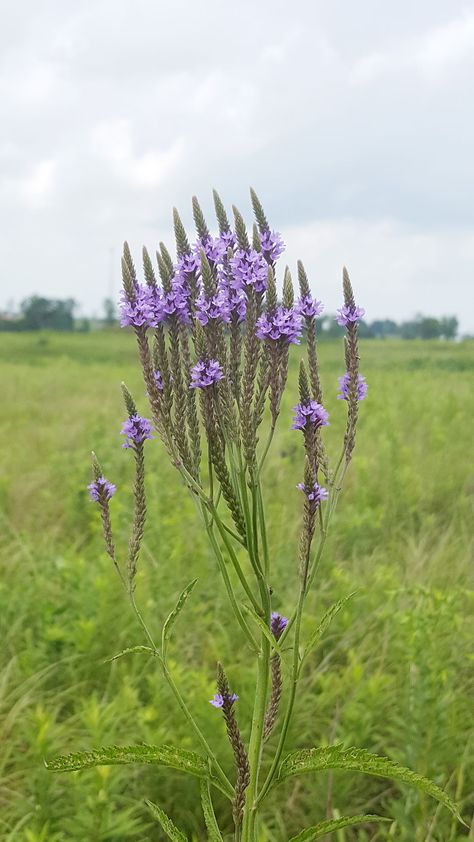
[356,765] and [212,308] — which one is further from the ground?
[212,308]

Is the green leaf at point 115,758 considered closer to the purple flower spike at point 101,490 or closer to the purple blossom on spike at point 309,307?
the purple flower spike at point 101,490

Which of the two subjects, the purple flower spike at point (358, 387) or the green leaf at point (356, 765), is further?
the purple flower spike at point (358, 387)

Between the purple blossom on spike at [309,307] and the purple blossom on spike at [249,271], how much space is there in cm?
14

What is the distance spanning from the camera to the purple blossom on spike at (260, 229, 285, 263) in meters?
1.77

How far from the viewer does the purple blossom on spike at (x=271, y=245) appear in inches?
69.7

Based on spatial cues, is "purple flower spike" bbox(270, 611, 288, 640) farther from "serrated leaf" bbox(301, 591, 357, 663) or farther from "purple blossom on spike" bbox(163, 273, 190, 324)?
"purple blossom on spike" bbox(163, 273, 190, 324)

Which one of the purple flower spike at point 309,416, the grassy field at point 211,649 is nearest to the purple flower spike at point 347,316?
the purple flower spike at point 309,416

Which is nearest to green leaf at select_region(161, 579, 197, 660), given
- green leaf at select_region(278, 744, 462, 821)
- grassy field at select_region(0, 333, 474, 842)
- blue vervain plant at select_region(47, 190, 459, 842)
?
blue vervain plant at select_region(47, 190, 459, 842)

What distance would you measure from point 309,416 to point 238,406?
18 cm

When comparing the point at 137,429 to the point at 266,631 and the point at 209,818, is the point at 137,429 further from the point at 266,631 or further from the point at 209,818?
the point at 209,818

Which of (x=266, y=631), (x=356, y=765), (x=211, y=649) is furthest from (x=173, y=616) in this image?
(x=211, y=649)

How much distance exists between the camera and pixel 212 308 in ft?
5.29

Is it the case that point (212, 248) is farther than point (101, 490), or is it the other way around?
point (101, 490)

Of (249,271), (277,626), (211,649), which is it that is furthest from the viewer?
(211,649)
